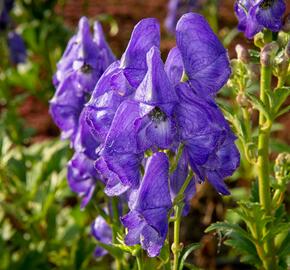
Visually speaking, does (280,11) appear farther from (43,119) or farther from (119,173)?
(43,119)

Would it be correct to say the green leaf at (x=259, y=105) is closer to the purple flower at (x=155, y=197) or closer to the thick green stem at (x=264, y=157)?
the thick green stem at (x=264, y=157)

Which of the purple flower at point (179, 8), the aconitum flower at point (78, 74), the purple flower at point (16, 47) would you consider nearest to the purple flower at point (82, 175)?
the aconitum flower at point (78, 74)

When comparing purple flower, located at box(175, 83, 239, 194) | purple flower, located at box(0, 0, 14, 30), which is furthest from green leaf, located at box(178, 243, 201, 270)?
purple flower, located at box(0, 0, 14, 30)

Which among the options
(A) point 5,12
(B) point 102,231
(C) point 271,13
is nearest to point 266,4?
(C) point 271,13

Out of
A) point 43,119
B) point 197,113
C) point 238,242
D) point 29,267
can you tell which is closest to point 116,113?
point 197,113

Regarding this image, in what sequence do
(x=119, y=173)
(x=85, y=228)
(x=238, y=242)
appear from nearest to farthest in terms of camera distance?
(x=119, y=173)
(x=238, y=242)
(x=85, y=228)
